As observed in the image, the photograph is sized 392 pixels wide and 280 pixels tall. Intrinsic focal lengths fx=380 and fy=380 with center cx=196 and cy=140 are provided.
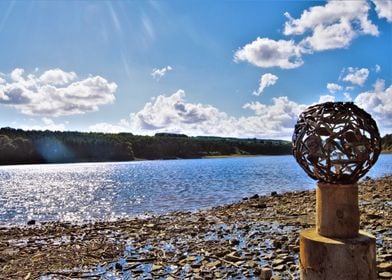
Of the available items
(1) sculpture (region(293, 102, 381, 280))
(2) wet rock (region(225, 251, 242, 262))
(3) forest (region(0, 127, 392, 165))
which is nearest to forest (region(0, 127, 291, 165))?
(3) forest (region(0, 127, 392, 165))

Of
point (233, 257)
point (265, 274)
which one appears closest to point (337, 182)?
point (265, 274)

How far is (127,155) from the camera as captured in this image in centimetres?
17212

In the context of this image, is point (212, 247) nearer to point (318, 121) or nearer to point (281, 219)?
point (281, 219)

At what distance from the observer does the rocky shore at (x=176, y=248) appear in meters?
9.30

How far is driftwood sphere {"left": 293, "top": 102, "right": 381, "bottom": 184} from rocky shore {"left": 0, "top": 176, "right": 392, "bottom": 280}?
14.4 feet

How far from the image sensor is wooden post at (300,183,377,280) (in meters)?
4.49

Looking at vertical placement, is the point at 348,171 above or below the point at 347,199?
above

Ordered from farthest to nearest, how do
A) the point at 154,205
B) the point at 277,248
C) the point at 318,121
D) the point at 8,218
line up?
the point at 154,205, the point at 8,218, the point at 277,248, the point at 318,121

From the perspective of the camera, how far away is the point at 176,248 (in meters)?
12.0

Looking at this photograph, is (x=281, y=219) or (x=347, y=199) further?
(x=281, y=219)

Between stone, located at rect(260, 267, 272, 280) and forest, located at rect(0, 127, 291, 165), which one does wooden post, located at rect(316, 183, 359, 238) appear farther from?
forest, located at rect(0, 127, 291, 165)

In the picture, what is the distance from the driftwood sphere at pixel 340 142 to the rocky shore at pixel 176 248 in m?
4.38

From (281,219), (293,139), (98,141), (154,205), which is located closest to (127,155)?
(98,141)

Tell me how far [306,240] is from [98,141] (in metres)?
163
